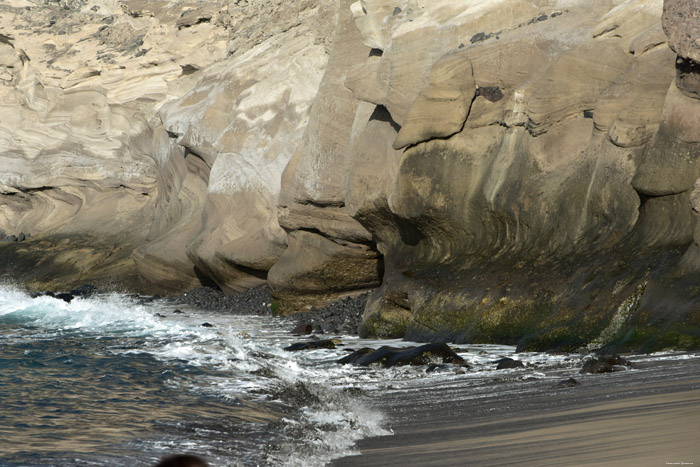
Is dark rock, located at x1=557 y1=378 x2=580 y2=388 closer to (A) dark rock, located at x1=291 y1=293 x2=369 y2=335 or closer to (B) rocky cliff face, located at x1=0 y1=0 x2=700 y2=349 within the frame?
(B) rocky cliff face, located at x1=0 y1=0 x2=700 y2=349

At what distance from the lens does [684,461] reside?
425 cm

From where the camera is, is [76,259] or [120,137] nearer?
[76,259]

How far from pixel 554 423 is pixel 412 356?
491 centimetres

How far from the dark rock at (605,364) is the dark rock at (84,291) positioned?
2114 cm

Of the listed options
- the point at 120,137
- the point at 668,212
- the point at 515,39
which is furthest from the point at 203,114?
the point at 668,212

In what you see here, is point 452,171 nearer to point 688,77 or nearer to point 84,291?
point 688,77

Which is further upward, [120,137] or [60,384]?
[120,137]

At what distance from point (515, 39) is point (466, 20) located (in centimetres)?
174

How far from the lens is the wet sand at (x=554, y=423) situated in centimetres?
486

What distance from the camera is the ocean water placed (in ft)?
22.7

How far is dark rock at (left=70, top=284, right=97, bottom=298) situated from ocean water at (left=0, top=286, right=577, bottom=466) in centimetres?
1002

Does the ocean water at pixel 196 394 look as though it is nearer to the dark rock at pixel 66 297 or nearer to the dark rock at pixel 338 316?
the dark rock at pixel 338 316

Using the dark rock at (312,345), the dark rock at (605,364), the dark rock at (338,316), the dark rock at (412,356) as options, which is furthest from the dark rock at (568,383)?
the dark rock at (338,316)

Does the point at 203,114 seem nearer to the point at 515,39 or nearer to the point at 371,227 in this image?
the point at 371,227
